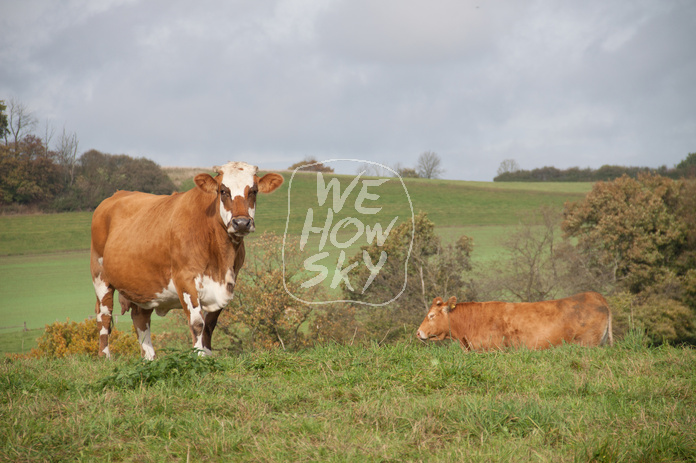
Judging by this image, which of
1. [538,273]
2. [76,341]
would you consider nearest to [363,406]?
[76,341]

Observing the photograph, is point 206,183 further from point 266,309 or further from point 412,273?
point 412,273

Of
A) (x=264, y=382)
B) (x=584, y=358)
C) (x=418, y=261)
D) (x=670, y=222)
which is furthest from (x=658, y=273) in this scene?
(x=264, y=382)

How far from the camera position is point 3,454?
365cm

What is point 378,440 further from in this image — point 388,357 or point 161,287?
point 161,287

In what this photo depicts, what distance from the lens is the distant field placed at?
4766 cm

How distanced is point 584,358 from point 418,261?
31808 mm

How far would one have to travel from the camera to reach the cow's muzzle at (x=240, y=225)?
662 cm

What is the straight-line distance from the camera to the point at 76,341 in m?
32.5

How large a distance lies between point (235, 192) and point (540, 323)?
554 cm

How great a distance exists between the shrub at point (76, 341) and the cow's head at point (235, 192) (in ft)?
85.9

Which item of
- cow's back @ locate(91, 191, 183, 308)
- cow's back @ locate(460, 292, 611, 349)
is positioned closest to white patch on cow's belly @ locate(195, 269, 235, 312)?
cow's back @ locate(91, 191, 183, 308)

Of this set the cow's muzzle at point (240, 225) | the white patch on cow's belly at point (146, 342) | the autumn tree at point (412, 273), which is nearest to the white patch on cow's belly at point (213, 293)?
the cow's muzzle at point (240, 225)

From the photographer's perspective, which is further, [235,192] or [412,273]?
[412,273]

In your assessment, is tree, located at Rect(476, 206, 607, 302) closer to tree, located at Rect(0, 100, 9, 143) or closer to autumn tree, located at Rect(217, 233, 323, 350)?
autumn tree, located at Rect(217, 233, 323, 350)
